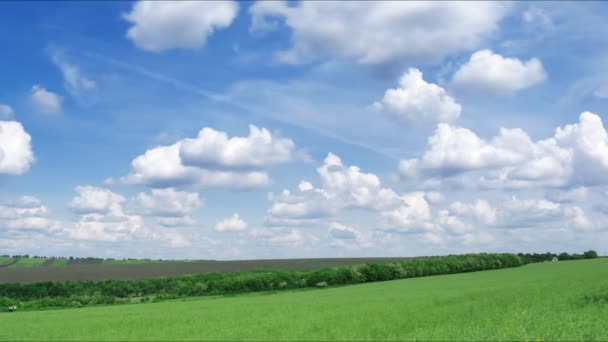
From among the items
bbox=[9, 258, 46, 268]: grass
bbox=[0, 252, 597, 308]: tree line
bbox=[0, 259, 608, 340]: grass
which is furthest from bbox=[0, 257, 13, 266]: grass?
bbox=[0, 259, 608, 340]: grass

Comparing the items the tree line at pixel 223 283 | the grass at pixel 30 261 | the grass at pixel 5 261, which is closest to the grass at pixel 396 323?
the tree line at pixel 223 283

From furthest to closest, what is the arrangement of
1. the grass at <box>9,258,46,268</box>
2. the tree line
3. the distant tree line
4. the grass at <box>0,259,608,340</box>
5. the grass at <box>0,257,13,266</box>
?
the grass at <box>0,257,13,266</box>
the grass at <box>9,258,46,268</box>
the distant tree line
the tree line
the grass at <box>0,259,608,340</box>

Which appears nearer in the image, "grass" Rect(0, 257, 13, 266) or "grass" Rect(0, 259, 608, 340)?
"grass" Rect(0, 259, 608, 340)

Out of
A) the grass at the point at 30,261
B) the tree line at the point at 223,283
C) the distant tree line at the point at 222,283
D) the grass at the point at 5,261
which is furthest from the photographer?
the grass at the point at 5,261

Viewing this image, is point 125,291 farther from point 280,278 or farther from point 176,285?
point 280,278

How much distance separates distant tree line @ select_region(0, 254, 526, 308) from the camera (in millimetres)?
91562

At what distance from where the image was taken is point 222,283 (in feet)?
311

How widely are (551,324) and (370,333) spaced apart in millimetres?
8869

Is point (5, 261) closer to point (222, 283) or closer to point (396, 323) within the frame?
point (222, 283)

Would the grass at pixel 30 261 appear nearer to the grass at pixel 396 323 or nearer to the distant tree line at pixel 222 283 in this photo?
the distant tree line at pixel 222 283

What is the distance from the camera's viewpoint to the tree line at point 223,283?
300 ft

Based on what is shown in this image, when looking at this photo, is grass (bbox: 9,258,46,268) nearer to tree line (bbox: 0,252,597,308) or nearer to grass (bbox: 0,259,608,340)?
tree line (bbox: 0,252,597,308)

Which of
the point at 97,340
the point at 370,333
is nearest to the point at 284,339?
the point at 370,333

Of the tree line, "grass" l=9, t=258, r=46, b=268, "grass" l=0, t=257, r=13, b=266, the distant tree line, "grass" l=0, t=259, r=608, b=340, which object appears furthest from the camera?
"grass" l=0, t=257, r=13, b=266
